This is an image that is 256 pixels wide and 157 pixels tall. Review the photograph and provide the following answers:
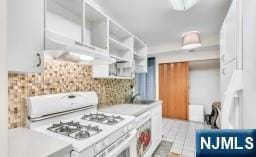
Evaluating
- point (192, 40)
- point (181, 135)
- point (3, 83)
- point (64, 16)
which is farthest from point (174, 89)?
point (3, 83)

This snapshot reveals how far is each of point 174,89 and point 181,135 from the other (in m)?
1.65

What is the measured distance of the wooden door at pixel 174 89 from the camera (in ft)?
14.5

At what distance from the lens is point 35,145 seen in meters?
0.84

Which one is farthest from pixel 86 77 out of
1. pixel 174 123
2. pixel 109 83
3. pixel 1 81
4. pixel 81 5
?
pixel 174 123

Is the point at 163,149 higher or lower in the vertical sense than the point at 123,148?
lower

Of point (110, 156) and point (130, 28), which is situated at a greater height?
point (130, 28)

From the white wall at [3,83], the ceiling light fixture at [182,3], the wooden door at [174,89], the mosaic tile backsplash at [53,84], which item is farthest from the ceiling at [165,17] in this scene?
the white wall at [3,83]

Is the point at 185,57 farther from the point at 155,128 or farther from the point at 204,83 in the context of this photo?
the point at 155,128

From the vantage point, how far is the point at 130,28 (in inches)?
114

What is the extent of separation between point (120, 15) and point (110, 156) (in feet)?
6.50

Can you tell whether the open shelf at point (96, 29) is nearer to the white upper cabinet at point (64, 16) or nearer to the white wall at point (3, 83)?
the white upper cabinet at point (64, 16)

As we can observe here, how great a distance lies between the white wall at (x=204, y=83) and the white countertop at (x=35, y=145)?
4568mm

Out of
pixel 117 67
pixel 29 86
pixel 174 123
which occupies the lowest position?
pixel 174 123

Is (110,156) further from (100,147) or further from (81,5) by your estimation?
(81,5)
